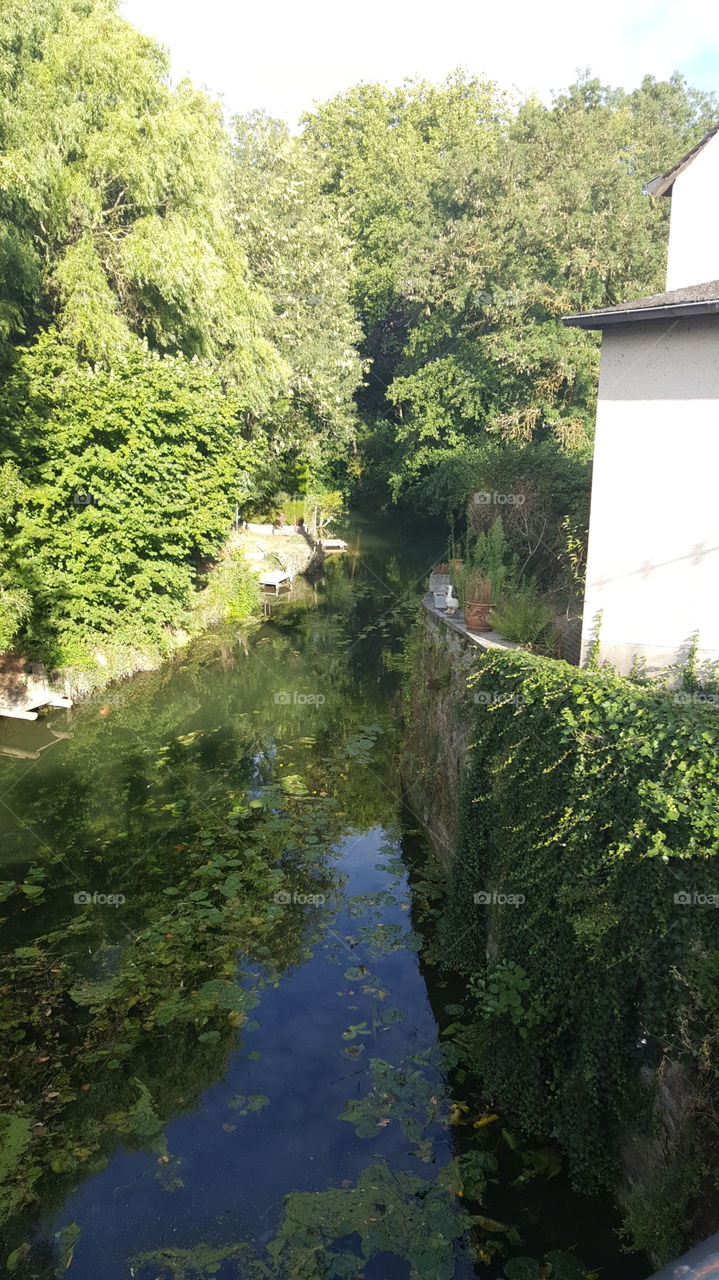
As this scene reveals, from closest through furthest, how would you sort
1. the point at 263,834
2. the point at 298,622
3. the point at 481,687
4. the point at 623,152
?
the point at 481,687 → the point at 263,834 → the point at 298,622 → the point at 623,152

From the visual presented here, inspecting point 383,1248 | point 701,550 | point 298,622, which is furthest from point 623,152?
point 383,1248

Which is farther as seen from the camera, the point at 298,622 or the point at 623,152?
the point at 623,152

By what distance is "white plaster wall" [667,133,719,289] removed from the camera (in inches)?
481

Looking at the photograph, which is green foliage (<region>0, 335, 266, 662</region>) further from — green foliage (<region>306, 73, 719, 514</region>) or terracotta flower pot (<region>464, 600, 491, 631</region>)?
green foliage (<region>306, 73, 719, 514</region>)

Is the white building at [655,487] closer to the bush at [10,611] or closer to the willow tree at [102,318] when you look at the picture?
the bush at [10,611]

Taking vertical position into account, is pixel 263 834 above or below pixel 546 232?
below

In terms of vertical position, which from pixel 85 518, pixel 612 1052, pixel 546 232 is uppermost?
pixel 546 232

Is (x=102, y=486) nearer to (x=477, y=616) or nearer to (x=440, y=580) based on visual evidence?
(x=440, y=580)

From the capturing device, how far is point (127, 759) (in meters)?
16.1

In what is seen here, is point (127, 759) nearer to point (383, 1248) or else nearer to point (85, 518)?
point (85, 518)

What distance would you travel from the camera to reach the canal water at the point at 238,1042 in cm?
666

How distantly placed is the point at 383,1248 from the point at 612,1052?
→ 2.25 metres

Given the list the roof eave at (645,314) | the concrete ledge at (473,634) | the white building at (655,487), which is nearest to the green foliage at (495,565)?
the concrete ledge at (473,634)

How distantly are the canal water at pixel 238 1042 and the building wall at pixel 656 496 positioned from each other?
467cm
